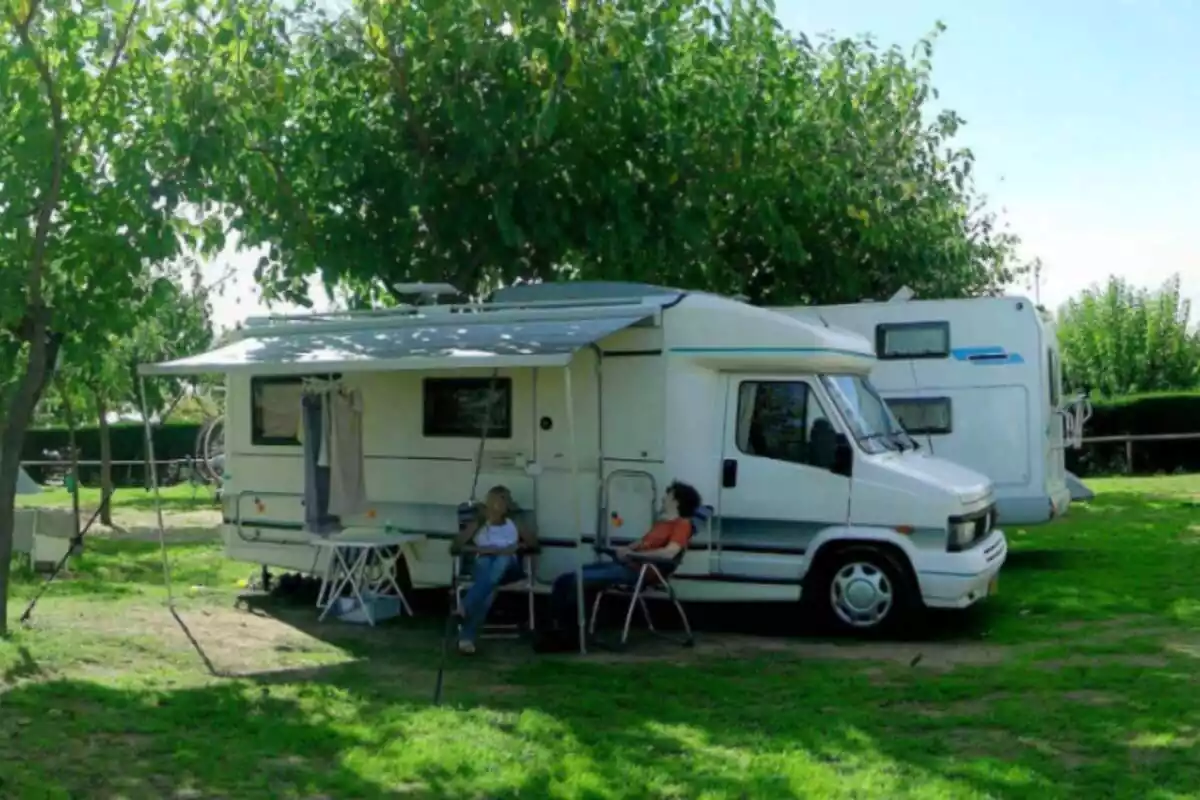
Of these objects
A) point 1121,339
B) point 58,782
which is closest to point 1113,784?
point 58,782

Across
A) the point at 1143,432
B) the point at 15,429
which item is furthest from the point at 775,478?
the point at 1143,432

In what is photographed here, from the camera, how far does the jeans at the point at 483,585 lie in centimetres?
1030

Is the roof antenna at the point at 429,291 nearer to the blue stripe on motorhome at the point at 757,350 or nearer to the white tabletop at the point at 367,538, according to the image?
the white tabletop at the point at 367,538

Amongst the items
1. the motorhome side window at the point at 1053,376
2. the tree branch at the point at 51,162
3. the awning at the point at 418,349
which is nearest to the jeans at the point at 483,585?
the awning at the point at 418,349

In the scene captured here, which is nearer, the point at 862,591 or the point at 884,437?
the point at 862,591

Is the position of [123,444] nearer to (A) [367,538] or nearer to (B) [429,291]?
(B) [429,291]

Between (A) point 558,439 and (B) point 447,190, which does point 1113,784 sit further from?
(B) point 447,190

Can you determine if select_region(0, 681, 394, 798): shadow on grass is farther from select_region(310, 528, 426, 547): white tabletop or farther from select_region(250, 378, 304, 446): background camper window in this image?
select_region(250, 378, 304, 446): background camper window

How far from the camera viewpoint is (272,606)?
12.6m

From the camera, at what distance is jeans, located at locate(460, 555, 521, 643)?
33.8 ft

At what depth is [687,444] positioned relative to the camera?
10.8 m

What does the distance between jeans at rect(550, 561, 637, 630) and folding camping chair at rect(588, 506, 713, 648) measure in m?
0.07

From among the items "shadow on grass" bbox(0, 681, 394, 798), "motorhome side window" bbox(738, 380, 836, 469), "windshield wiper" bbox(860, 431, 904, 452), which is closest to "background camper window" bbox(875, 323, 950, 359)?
"windshield wiper" bbox(860, 431, 904, 452)

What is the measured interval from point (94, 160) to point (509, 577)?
4404 mm
